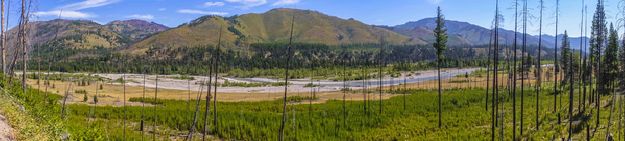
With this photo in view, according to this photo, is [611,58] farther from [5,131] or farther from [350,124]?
[5,131]

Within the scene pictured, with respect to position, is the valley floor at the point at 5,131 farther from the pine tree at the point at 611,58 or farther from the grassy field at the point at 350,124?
the pine tree at the point at 611,58

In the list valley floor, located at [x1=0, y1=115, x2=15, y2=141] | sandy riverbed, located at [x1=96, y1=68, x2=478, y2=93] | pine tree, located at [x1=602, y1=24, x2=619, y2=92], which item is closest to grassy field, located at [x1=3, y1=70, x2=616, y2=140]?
Result: pine tree, located at [x1=602, y1=24, x2=619, y2=92]

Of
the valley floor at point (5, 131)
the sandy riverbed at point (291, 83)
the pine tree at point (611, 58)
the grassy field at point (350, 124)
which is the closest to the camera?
the valley floor at point (5, 131)

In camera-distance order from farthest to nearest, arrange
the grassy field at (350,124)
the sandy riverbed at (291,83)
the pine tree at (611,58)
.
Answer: the sandy riverbed at (291,83) → the pine tree at (611,58) → the grassy field at (350,124)

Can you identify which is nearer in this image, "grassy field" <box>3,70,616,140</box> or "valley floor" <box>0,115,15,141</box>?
"valley floor" <box>0,115,15,141</box>

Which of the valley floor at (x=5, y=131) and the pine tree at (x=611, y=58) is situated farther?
the pine tree at (x=611, y=58)

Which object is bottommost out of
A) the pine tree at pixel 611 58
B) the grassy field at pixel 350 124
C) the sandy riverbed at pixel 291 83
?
the grassy field at pixel 350 124

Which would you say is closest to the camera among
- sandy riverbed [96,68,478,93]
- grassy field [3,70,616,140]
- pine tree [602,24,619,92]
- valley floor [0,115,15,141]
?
valley floor [0,115,15,141]

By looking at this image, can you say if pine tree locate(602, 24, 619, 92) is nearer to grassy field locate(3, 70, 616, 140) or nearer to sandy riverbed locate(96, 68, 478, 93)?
grassy field locate(3, 70, 616, 140)

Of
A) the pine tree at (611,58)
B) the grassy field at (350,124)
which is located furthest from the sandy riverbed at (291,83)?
the grassy field at (350,124)

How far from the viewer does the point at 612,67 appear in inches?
2477

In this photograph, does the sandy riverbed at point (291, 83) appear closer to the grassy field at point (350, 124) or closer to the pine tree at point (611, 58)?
the pine tree at point (611, 58)

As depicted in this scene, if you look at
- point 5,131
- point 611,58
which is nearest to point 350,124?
point 5,131

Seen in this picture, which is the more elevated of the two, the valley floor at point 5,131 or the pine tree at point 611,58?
the pine tree at point 611,58
